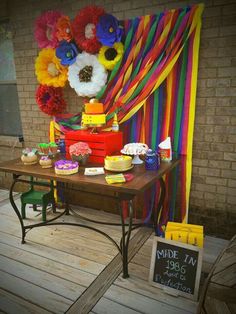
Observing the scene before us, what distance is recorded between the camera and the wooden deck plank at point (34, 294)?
6.87 ft

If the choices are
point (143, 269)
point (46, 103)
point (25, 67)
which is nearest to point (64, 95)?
point (46, 103)

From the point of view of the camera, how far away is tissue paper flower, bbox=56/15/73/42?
309cm

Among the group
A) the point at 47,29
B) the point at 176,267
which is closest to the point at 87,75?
the point at 47,29

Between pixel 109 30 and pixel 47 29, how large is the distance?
924 mm

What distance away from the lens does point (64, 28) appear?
122 inches

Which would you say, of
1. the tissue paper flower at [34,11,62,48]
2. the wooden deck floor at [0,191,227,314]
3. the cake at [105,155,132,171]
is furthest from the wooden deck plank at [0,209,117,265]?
the tissue paper flower at [34,11,62,48]

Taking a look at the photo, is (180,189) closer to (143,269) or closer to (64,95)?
(143,269)

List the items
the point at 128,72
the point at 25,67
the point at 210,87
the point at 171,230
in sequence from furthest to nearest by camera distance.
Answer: the point at 25,67 → the point at 128,72 → the point at 210,87 → the point at 171,230

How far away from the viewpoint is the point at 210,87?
107 inches

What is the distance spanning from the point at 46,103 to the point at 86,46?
0.90 metres

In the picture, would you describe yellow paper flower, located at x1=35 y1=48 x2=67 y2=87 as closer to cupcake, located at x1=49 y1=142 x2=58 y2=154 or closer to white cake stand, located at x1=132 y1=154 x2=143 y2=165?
cupcake, located at x1=49 y1=142 x2=58 y2=154

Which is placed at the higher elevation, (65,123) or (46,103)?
(46,103)

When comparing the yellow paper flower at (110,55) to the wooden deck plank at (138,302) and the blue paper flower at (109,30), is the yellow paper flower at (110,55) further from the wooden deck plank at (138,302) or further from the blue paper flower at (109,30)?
the wooden deck plank at (138,302)

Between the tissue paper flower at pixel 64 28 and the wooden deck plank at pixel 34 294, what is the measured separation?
2617 millimetres
